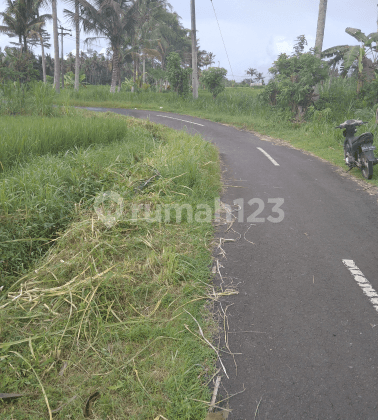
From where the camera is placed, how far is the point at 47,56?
174ft

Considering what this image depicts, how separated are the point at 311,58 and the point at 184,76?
441 inches

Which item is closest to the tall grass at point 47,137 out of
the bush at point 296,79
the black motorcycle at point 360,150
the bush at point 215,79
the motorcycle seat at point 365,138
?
the black motorcycle at point 360,150

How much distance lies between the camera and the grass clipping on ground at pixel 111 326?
2230 mm

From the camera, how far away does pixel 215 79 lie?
2189cm

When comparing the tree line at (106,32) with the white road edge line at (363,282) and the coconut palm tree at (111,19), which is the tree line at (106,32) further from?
the white road edge line at (363,282)

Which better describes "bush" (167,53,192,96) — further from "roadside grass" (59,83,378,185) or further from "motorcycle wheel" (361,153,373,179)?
"motorcycle wheel" (361,153,373,179)

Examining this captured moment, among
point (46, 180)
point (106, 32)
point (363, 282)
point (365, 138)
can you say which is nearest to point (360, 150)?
point (365, 138)

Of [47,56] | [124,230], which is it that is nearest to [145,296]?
[124,230]

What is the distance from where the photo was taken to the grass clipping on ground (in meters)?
2.23

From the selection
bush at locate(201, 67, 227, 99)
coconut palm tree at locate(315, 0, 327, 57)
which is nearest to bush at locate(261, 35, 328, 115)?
coconut palm tree at locate(315, 0, 327, 57)

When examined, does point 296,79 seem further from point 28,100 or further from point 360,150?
point 28,100

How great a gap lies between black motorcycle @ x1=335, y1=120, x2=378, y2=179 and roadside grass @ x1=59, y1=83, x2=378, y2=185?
10.6 inches

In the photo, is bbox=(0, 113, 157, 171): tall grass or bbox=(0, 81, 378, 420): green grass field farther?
bbox=(0, 113, 157, 171): tall grass

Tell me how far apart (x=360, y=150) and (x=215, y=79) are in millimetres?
16106
